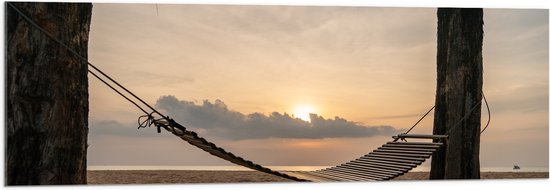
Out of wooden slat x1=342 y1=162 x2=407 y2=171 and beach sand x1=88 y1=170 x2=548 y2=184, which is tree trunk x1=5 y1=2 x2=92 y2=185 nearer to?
wooden slat x1=342 y1=162 x2=407 y2=171

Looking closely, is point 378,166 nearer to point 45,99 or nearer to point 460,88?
point 460,88

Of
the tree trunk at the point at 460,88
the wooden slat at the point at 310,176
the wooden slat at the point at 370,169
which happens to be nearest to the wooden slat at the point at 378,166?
the wooden slat at the point at 370,169

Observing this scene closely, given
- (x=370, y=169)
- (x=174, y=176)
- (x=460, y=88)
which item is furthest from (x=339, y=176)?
(x=174, y=176)

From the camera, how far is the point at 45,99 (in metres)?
3.41

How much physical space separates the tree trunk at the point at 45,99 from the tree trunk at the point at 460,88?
2.71m

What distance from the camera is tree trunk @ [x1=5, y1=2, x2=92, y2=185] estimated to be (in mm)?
3381

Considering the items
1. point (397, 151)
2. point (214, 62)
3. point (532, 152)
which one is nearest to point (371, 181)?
point (397, 151)

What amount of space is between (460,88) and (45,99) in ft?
9.70

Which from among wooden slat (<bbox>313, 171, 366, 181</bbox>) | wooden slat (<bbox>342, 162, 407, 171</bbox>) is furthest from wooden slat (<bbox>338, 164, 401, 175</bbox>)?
wooden slat (<bbox>313, 171, 366, 181</bbox>)

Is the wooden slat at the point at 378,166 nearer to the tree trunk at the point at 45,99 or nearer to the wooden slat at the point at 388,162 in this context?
the wooden slat at the point at 388,162

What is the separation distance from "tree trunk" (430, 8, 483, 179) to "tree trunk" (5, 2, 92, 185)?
107 inches

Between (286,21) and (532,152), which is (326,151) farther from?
(532,152)

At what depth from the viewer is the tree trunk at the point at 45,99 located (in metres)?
3.38

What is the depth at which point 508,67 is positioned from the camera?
6562mm
